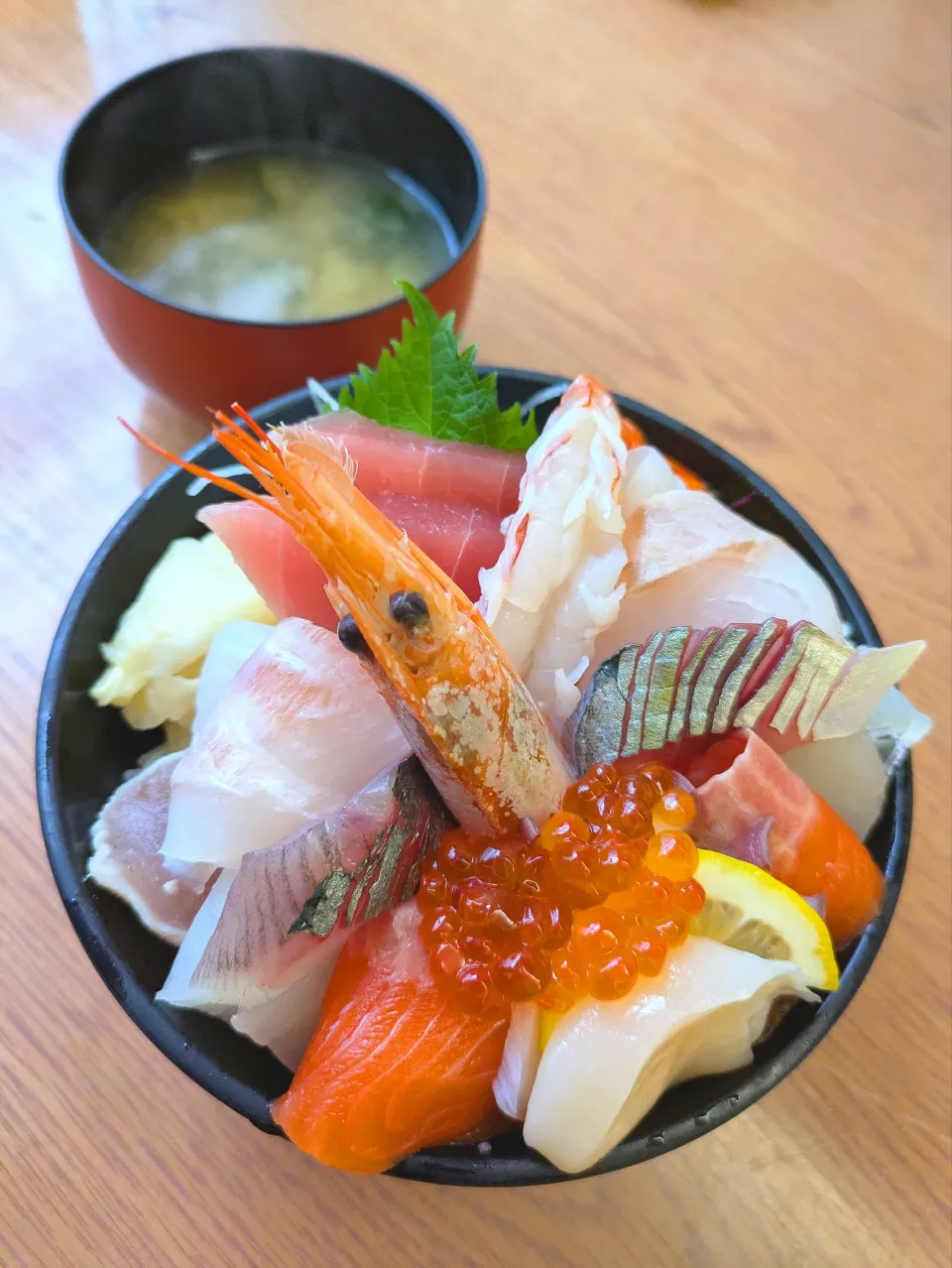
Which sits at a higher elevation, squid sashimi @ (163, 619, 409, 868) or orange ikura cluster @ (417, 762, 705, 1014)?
orange ikura cluster @ (417, 762, 705, 1014)

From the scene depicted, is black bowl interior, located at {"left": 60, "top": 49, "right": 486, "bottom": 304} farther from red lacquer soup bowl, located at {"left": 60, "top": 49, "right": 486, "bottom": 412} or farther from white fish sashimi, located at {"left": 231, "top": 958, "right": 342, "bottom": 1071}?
white fish sashimi, located at {"left": 231, "top": 958, "right": 342, "bottom": 1071}

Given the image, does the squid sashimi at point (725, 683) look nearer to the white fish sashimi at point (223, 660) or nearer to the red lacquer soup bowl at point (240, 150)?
the white fish sashimi at point (223, 660)

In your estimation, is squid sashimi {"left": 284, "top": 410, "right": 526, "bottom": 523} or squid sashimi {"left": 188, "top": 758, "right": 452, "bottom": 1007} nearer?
squid sashimi {"left": 188, "top": 758, "right": 452, "bottom": 1007}

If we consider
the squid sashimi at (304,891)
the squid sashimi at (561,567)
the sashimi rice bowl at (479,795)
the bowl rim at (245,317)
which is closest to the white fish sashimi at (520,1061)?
the sashimi rice bowl at (479,795)

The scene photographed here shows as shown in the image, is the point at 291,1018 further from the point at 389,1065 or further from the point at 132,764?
the point at 132,764

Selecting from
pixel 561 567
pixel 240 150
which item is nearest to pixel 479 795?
pixel 561 567

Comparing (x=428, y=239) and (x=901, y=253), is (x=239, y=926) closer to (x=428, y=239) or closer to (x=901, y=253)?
(x=428, y=239)

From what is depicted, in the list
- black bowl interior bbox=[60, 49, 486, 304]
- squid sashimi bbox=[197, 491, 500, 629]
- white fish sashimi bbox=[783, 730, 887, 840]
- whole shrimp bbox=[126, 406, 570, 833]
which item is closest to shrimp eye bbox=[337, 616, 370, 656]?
whole shrimp bbox=[126, 406, 570, 833]
